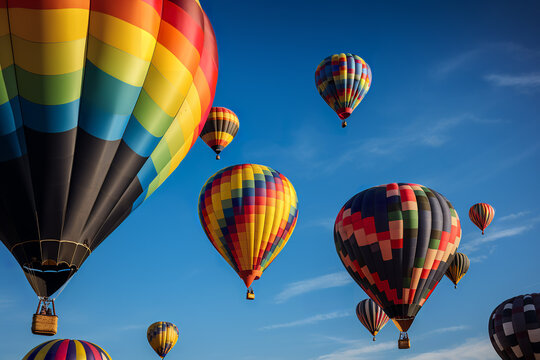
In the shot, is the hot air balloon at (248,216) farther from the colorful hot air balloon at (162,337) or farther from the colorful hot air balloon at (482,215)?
the colorful hot air balloon at (482,215)

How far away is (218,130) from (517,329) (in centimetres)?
1521

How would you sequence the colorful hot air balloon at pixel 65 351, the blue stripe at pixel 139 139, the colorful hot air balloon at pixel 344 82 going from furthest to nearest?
the colorful hot air balloon at pixel 344 82, the colorful hot air balloon at pixel 65 351, the blue stripe at pixel 139 139

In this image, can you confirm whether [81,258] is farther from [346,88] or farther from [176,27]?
[346,88]

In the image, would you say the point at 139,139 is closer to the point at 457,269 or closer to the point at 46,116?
the point at 46,116

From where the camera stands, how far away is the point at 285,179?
26.1 m

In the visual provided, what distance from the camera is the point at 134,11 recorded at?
10906 millimetres

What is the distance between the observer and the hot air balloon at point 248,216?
78.6ft

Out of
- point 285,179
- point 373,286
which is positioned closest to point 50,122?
point 373,286

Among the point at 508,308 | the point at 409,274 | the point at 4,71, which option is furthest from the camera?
the point at 508,308

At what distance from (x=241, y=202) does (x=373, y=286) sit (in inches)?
253

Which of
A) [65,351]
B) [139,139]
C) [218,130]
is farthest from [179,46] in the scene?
[218,130]

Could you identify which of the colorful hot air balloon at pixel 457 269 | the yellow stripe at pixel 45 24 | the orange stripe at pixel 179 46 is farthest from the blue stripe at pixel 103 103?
the colorful hot air balloon at pixel 457 269

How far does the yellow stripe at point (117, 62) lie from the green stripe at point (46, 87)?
0.46 meters

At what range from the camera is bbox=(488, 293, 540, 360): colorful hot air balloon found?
22672mm
